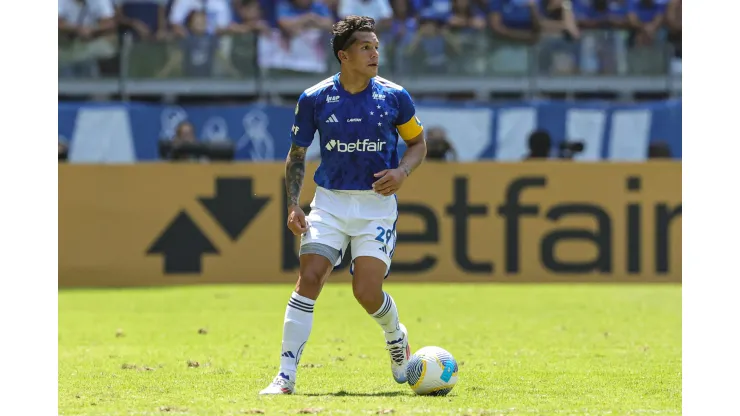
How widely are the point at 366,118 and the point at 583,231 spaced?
35.3 ft

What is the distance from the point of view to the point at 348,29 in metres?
8.23

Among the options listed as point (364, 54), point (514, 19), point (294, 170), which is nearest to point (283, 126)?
point (514, 19)

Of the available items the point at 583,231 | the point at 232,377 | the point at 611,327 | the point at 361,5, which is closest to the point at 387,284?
the point at 583,231

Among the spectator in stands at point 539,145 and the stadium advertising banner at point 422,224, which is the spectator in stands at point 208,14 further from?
the spectator in stands at point 539,145

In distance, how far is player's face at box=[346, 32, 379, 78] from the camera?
26.9 feet

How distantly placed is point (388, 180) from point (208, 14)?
1284cm

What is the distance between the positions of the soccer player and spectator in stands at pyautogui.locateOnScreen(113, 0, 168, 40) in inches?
486

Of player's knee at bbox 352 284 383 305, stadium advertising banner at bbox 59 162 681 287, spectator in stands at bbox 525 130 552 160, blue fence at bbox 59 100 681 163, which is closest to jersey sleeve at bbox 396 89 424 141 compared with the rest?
player's knee at bbox 352 284 383 305

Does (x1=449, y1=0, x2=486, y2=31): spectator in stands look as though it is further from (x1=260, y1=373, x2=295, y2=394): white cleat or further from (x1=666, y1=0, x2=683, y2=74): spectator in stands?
(x1=260, y1=373, x2=295, y2=394): white cleat

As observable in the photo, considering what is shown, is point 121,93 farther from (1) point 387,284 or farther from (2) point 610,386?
(2) point 610,386

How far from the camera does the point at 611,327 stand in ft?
43.5

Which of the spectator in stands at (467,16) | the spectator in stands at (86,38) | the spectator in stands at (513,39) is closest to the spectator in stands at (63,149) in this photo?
the spectator in stands at (86,38)

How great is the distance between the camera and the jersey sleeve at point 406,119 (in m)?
8.42

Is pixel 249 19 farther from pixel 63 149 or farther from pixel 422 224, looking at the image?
pixel 422 224
